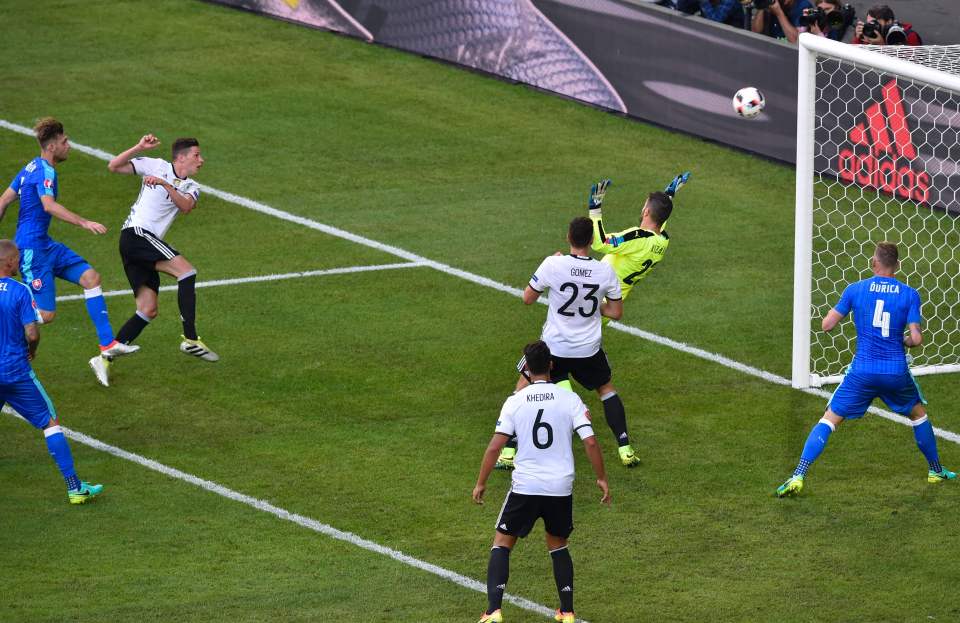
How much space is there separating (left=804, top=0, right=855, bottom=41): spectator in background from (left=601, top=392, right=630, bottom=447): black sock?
8.86 meters

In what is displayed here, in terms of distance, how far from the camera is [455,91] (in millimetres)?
23766

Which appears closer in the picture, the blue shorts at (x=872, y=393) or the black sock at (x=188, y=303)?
the blue shorts at (x=872, y=393)

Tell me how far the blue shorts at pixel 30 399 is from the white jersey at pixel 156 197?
2912mm

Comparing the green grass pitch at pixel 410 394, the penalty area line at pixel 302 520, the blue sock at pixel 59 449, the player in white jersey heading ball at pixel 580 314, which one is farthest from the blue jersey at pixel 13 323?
the player in white jersey heading ball at pixel 580 314

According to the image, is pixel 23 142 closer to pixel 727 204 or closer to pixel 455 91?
pixel 455 91

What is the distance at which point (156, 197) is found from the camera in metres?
14.9

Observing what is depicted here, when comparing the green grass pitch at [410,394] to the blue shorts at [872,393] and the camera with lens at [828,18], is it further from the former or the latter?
the camera with lens at [828,18]

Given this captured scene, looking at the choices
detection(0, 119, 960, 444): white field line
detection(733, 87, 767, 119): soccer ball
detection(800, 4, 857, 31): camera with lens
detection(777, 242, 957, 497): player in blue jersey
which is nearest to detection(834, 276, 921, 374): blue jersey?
detection(777, 242, 957, 497): player in blue jersey

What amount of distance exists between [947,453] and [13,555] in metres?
7.47

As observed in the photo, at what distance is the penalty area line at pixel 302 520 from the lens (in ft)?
37.1

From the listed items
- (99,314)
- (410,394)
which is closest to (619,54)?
(410,394)

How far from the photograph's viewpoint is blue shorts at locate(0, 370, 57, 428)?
12109mm

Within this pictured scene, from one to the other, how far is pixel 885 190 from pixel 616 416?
7.38m

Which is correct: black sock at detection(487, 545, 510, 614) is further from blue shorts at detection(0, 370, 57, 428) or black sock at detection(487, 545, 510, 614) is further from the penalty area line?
blue shorts at detection(0, 370, 57, 428)
